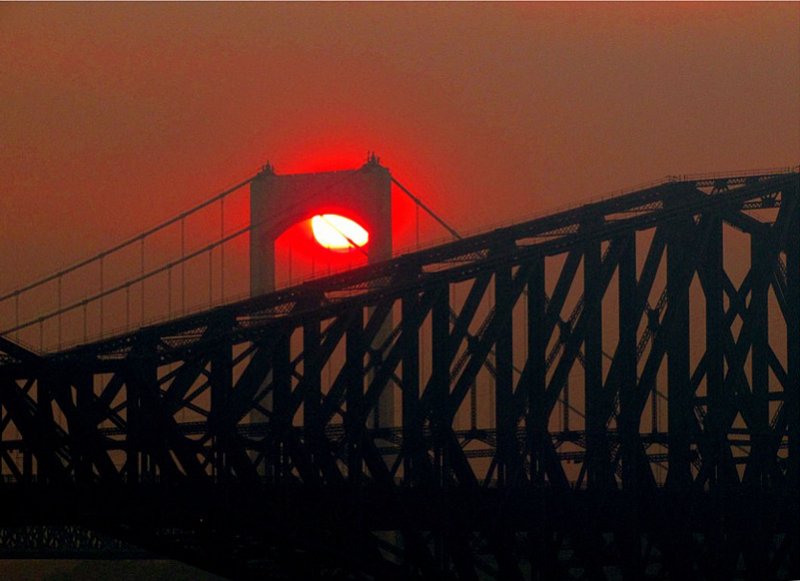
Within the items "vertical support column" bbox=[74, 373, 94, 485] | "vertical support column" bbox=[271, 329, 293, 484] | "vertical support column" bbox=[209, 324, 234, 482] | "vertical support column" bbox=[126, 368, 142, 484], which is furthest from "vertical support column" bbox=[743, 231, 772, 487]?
"vertical support column" bbox=[74, 373, 94, 485]

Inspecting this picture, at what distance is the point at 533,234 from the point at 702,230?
4.18 meters

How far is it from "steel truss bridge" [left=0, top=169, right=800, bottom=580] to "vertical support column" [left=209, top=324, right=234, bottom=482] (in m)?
0.06

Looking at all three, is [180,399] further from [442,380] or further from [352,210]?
[352,210]

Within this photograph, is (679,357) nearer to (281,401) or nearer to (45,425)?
(281,401)

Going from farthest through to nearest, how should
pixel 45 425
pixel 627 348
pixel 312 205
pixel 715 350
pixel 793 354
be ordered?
1. pixel 312 205
2. pixel 793 354
3. pixel 715 350
4. pixel 627 348
5. pixel 45 425

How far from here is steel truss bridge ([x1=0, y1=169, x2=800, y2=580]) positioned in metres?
44.2

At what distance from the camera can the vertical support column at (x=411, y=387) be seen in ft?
148

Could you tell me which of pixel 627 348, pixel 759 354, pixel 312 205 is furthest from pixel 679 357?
pixel 312 205

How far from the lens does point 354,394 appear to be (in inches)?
1796

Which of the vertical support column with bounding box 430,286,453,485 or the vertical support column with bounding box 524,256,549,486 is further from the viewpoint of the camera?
the vertical support column with bounding box 524,256,549,486

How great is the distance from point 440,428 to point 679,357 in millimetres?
6400

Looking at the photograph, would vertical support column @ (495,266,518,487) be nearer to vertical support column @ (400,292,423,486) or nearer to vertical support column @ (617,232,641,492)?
vertical support column @ (400,292,423,486)

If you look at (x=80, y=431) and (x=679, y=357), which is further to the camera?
(x=679, y=357)

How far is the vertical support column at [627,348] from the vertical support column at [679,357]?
89 cm
